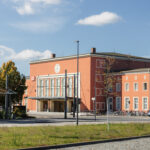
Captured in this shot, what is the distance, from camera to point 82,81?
239 feet

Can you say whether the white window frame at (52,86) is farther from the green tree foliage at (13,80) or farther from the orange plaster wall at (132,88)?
the orange plaster wall at (132,88)

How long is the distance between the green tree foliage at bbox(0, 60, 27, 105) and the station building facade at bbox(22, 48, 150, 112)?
346 inches

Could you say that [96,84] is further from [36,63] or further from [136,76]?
[36,63]

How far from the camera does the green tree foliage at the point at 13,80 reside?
62.4 meters

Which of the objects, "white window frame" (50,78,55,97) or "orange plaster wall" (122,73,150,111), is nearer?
"orange plaster wall" (122,73,150,111)

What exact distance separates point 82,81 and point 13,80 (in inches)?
619

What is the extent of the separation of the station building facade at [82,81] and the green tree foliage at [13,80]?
28.8 ft

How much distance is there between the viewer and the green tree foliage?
62.4 m


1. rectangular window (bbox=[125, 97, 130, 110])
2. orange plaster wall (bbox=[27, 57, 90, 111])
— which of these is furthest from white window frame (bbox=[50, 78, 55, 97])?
A: rectangular window (bbox=[125, 97, 130, 110])

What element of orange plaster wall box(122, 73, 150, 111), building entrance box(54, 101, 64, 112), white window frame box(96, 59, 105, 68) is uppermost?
white window frame box(96, 59, 105, 68)

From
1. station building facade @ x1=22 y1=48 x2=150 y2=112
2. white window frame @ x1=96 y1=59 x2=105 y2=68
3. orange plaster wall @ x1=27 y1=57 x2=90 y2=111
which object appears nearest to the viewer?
station building facade @ x1=22 y1=48 x2=150 y2=112

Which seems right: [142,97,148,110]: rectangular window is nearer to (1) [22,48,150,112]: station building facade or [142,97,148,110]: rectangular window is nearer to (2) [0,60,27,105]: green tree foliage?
(1) [22,48,150,112]: station building facade

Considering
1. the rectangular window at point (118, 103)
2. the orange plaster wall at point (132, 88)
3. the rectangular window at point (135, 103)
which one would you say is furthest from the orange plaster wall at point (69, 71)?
the rectangular window at point (135, 103)

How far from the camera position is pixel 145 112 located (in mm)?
63188
